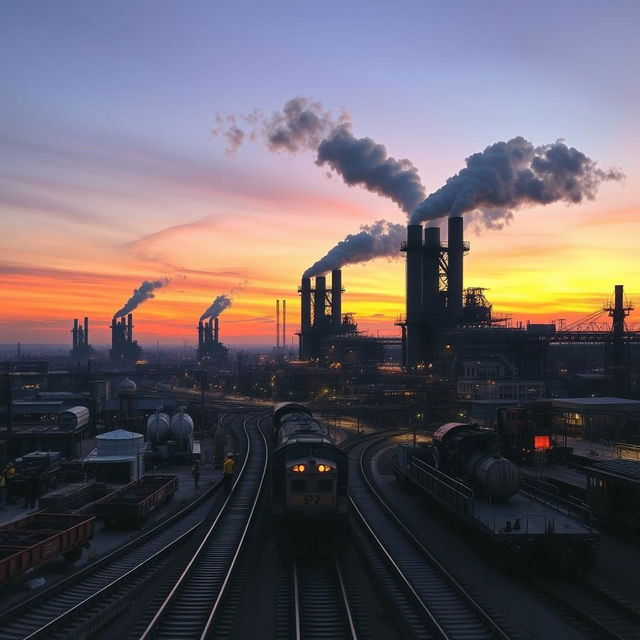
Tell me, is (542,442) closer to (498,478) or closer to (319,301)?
(498,478)

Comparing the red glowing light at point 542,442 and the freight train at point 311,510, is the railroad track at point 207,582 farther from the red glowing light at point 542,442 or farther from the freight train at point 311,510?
the red glowing light at point 542,442

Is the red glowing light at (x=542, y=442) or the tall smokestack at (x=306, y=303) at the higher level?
the tall smokestack at (x=306, y=303)

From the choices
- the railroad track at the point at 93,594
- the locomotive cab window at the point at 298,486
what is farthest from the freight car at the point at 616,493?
the railroad track at the point at 93,594

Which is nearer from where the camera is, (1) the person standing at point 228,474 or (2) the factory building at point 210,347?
(1) the person standing at point 228,474

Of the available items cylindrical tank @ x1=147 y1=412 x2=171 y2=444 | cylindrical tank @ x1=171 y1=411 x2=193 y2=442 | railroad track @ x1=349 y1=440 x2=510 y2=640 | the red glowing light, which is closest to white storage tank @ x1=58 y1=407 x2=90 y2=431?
cylindrical tank @ x1=147 y1=412 x2=171 y2=444

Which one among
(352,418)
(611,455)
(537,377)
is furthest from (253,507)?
(537,377)

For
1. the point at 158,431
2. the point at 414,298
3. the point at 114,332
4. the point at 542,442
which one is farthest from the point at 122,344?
the point at 542,442
